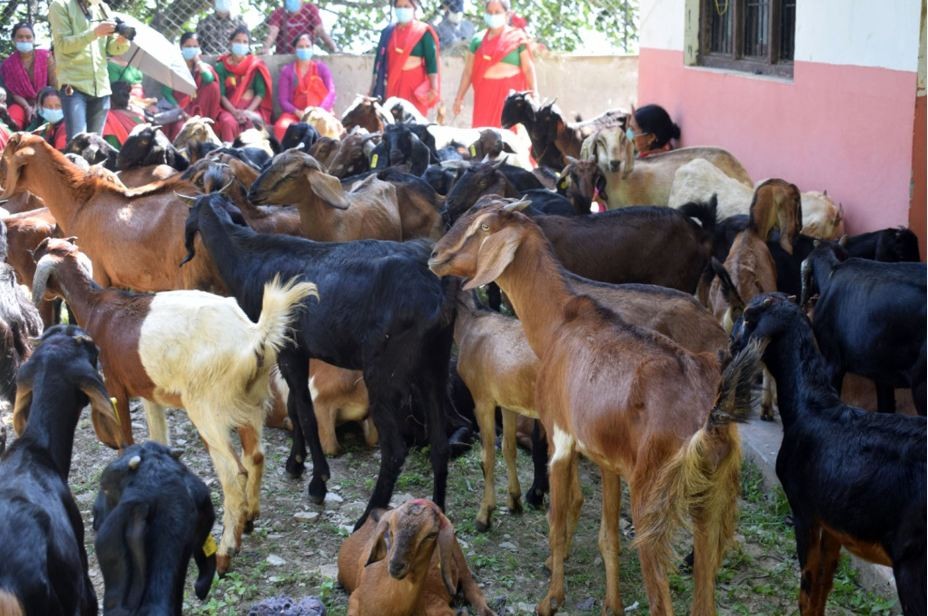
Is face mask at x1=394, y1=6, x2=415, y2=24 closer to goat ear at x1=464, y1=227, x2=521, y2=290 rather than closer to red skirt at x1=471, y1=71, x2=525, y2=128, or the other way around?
red skirt at x1=471, y1=71, x2=525, y2=128

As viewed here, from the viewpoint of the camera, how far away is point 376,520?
16.9 ft

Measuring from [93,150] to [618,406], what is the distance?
7097 mm

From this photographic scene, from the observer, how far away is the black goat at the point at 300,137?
10562 millimetres

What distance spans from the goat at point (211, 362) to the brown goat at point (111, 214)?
1813 millimetres

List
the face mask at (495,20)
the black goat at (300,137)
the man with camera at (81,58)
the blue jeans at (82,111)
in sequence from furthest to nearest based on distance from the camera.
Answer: the face mask at (495,20) → the blue jeans at (82,111) → the man with camera at (81,58) → the black goat at (300,137)

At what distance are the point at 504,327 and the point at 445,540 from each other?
1.64 m

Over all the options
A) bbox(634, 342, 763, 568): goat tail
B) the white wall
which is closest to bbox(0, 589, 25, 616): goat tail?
bbox(634, 342, 763, 568): goat tail

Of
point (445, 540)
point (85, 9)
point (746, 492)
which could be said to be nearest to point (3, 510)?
point (445, 540)

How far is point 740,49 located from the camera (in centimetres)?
1005

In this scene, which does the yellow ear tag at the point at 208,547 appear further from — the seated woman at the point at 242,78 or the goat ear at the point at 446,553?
the seated woman at the point at 242,78

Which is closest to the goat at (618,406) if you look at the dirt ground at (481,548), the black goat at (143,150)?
the dirt ground at (481,548)

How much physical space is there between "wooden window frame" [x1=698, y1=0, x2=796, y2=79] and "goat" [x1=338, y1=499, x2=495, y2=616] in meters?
5.52

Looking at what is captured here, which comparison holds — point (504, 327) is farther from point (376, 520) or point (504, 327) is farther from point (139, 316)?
point (139, 316)

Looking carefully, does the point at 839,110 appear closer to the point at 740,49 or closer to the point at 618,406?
the point at 740,49
